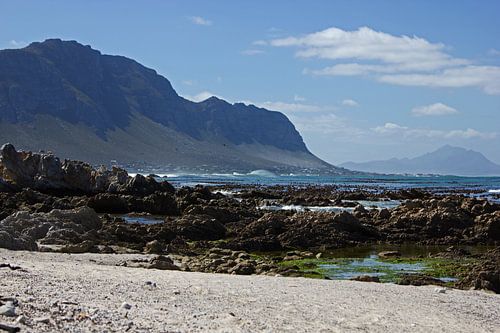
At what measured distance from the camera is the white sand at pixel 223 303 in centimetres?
1021

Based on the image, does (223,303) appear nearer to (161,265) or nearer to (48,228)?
(161,265)

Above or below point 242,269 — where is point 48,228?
above

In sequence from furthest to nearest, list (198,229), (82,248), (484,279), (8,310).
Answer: (198,229) → (82,248) → (484,279) → (8,310)

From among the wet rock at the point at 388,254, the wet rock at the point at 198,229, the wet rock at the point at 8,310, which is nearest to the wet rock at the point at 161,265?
the wet rock at the point at 198,229

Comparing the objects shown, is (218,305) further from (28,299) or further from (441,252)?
(441,252)

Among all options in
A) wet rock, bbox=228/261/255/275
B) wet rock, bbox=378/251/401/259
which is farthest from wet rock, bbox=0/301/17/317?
wet rock, bbox=378/251/401/259

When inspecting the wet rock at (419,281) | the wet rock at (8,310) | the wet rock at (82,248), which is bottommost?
the wet rock at (82,248)

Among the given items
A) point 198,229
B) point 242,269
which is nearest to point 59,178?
point 198,229

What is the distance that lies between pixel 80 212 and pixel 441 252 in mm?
15319

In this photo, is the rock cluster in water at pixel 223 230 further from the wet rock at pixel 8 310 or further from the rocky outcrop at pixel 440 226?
the wet rock at pixel 8 310

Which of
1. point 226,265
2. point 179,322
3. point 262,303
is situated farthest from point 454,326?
point 226,265

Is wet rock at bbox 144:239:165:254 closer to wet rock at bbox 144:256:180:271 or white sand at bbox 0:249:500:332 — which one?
wet rock at bbox 144:256:180:271

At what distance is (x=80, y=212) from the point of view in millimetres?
28750

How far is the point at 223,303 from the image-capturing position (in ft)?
41.9
